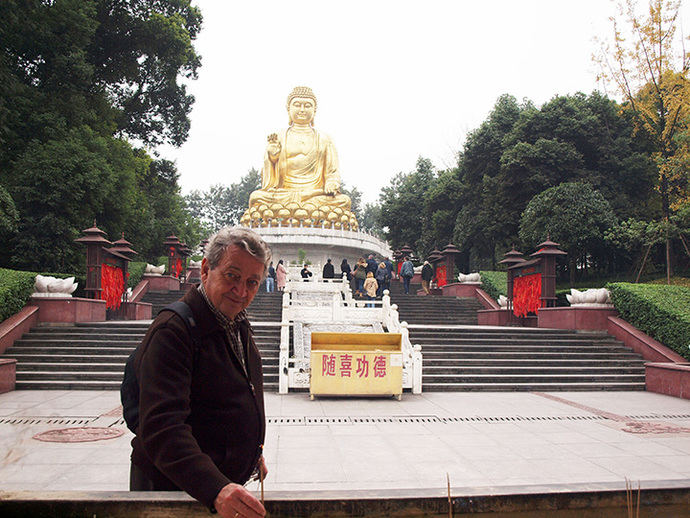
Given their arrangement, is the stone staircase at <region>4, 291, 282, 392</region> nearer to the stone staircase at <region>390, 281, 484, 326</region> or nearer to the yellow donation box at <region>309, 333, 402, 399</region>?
the yellow donation box at <region>309, 333, 402, 399</region>

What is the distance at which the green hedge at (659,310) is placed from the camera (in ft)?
31.3

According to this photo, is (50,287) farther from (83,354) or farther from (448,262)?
(448,262)

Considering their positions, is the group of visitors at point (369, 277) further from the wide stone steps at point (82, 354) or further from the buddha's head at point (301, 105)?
the buddha's head at point (301, 105)

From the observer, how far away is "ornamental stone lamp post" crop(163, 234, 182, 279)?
18.1m

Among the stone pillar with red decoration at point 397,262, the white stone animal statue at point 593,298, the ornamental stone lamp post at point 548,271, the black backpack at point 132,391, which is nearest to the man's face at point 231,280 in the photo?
the black backpack at point 132,391

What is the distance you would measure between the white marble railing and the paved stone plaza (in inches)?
14.3

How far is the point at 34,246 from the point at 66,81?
18.9ft

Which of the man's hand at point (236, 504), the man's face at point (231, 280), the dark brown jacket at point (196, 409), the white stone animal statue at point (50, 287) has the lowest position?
the man's hand at point (236, 504)

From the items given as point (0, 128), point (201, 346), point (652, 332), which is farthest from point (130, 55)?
point (201, 346)

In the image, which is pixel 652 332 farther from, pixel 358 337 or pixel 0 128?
pixel 0 128

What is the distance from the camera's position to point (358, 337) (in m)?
8.08

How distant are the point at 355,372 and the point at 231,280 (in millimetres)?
5982

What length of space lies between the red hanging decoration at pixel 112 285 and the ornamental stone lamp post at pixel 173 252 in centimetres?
427

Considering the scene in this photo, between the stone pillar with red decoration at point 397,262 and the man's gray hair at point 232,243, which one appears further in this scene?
the stone pillar with red decoration at point 397,262
